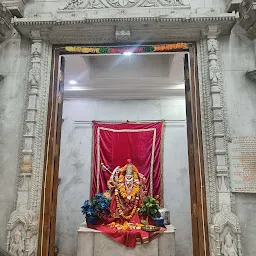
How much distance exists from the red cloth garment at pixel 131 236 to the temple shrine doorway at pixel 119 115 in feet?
5.72

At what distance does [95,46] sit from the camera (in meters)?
3.88

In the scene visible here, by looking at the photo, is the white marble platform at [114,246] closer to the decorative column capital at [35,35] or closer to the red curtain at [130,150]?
the red curtain at [130,150]

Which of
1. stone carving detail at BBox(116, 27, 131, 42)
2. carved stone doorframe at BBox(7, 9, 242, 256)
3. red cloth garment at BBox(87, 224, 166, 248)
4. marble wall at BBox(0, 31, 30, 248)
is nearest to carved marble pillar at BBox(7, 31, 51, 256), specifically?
carved stone doorframe at BBox(7, 9, 242, 256)

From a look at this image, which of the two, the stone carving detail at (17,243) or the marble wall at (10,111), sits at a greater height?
the marble wall at (10,111)

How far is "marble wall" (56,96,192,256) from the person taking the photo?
627cm

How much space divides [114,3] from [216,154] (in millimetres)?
2583

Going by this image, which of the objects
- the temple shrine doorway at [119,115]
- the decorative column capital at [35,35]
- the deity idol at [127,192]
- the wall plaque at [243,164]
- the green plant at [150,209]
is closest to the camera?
the wall plaque at [243,164]

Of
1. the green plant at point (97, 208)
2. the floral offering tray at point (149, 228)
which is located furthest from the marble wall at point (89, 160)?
the floral offering tray at point (149, 228)

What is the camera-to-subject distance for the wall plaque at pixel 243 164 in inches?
126

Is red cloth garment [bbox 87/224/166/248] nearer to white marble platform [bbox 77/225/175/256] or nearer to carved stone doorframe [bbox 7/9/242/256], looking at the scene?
white marble platform [bbox 77/225/175/256]

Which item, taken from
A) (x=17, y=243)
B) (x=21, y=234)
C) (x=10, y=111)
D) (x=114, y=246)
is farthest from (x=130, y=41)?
(x=114, y=246)

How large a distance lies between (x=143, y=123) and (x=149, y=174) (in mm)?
1307

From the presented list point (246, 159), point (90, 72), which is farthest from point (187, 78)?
point (90, 72)

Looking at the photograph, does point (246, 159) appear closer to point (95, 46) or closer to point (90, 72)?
point (95, 46)
